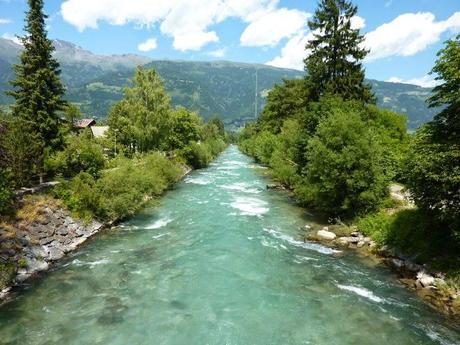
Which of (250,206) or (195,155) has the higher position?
(195,155)

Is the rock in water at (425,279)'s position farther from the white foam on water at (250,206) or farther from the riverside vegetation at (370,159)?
the white foam on water at (250,206)

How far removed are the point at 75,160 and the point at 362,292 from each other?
22.1 metres

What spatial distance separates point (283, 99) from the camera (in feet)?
224

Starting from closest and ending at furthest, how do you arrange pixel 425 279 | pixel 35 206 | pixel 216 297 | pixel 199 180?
pixel 216 297
pixel 425 279
pixel 35 206
pixel 199 180

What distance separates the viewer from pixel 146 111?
4441 cm

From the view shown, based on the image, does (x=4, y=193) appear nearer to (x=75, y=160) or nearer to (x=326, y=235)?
(x=75, y=160)

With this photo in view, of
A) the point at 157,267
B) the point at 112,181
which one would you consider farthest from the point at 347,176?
the point at 112,181

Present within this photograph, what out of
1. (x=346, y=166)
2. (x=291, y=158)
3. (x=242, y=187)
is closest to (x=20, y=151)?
(x=346, y=166)

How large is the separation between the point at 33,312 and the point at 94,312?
2.43 m

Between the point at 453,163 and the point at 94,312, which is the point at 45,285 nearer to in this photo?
the point at 94,312

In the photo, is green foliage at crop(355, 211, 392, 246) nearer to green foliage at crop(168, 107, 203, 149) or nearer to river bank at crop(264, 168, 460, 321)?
river bank at crop(264, 168, 460, 321)

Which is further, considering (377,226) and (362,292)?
(377,226)

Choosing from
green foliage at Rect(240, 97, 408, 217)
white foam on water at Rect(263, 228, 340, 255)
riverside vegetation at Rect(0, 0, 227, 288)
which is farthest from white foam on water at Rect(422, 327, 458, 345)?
riverside vegetation at Rect(0, 0, 227, 288)

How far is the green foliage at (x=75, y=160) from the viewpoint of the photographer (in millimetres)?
27797
